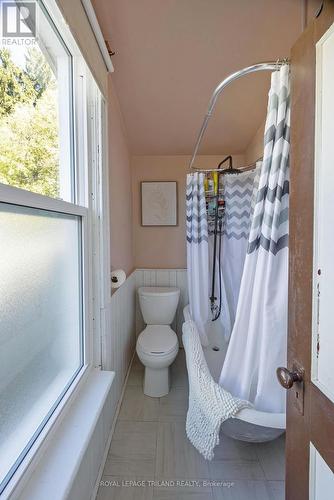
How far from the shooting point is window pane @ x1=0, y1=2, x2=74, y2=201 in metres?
0.75

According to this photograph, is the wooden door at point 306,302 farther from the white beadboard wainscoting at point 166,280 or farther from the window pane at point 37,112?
the white beadboard wainscoting at point 166,280

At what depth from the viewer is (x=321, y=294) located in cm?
60

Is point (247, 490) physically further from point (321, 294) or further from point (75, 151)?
point (75, 151)

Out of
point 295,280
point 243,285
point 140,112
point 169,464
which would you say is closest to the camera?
point 295,280

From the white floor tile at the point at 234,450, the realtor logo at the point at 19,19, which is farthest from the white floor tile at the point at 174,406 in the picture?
the realtor logo at the point at 19,19

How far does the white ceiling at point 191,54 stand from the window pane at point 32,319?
1.25 meters

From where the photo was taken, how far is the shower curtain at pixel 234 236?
2.20 metres

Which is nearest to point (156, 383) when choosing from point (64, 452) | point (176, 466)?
point (176, 466)

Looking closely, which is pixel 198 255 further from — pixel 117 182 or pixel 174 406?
pixel 174 406

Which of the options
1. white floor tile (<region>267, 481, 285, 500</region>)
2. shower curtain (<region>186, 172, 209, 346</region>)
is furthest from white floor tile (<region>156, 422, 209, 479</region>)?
shower curtain (<region>186, 172, 209, 346</region>)

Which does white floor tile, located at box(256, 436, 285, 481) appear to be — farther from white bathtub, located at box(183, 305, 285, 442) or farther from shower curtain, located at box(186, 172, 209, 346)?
shower curtain, located at box(186, 172, 209, 346)

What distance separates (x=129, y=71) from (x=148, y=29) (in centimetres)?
33

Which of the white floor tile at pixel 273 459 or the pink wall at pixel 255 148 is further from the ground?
the pink wall at pixel 255 148

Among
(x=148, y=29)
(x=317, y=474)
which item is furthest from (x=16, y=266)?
(x=148, y=29)
